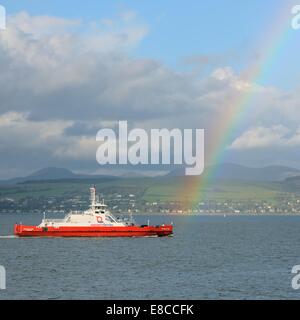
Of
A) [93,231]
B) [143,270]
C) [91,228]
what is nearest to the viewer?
[143,270]

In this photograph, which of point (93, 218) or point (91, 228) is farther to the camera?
point (91, 228)

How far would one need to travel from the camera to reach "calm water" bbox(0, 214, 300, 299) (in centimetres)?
7106

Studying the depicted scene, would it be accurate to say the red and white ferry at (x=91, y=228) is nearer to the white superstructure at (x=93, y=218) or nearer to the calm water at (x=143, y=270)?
the white superstructure at (x=93, y=218)

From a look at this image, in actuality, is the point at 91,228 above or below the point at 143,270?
above

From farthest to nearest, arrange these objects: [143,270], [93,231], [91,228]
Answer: [91,228] → [93,231] → [143,270]

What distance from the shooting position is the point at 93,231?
147 m

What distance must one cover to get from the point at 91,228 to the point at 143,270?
5704 cm

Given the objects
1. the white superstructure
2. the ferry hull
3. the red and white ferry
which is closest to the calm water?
the ferry hull

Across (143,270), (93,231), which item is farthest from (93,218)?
(143,270)

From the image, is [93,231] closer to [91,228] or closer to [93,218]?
[91,228]

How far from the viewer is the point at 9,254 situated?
117m
